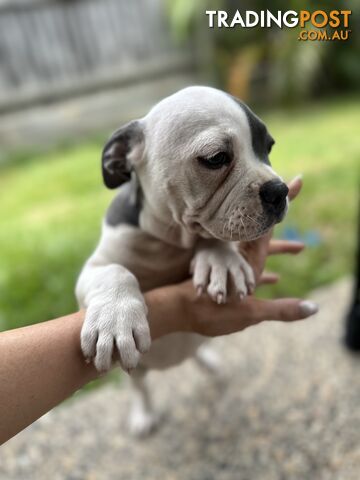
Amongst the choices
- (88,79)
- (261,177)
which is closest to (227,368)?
(261,177)

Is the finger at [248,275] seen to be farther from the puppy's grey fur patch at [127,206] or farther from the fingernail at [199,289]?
the puppy's grey fur patch at [127,206]

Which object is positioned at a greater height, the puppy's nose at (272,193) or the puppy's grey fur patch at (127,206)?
the puppy's nose at (272,193)

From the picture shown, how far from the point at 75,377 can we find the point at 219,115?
63 cm

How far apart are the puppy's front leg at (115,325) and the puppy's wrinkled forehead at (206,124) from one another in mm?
330

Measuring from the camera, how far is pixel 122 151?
1.14 m

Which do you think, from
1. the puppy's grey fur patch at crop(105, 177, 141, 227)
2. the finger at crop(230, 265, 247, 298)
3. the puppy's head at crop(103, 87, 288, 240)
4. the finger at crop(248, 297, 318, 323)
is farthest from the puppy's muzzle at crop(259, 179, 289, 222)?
the puppy's grey fur patch at crop(105, 177, 141, 227)

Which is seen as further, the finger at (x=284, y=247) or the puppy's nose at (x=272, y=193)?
the finger at (x=284, y=247)

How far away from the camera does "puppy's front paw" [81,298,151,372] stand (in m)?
0.92

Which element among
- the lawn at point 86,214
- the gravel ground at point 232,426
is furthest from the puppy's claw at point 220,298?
the lawn at point 86,214

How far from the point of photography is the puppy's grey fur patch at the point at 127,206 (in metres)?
1.21

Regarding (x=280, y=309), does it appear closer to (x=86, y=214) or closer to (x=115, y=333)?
(x=115, y=333)

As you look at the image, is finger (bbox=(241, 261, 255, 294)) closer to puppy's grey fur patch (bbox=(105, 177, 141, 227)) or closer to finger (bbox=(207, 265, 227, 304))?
finger (bbox=(207, 265, 227, 304))

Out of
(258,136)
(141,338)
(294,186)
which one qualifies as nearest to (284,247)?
(294,186)

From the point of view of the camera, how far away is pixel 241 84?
152 inches
